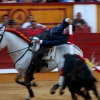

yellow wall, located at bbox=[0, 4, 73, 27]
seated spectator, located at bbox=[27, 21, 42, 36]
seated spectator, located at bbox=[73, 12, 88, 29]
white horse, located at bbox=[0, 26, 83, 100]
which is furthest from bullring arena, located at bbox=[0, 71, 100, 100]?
yellow wall, located at bbox=[0, 4, 73, 27]

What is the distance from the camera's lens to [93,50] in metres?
11.2

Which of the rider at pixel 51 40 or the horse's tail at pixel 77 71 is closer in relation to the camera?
the horse's tail at pixel 77 71

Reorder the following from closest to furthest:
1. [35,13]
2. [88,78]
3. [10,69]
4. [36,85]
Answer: [88,78], [36,85], [10,69], [35,13]

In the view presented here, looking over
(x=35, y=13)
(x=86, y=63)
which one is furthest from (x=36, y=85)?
(x=86, y=63)

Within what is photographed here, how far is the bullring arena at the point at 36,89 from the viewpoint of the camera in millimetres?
9032

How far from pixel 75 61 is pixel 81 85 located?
1.16 ft

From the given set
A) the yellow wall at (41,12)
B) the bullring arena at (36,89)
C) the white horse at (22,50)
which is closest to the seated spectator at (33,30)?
the bullring arena at (36,89)

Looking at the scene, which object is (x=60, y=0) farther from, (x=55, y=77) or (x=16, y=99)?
(x=16, y=99)

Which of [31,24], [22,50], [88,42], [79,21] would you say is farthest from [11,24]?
[22,50]

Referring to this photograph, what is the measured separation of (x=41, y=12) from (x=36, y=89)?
2809mm

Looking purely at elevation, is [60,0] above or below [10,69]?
above

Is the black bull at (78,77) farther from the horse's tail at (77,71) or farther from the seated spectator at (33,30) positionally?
the seated spectator at (33,30)

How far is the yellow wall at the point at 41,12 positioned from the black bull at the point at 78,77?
524 cm

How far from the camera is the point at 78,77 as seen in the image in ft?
21.9
